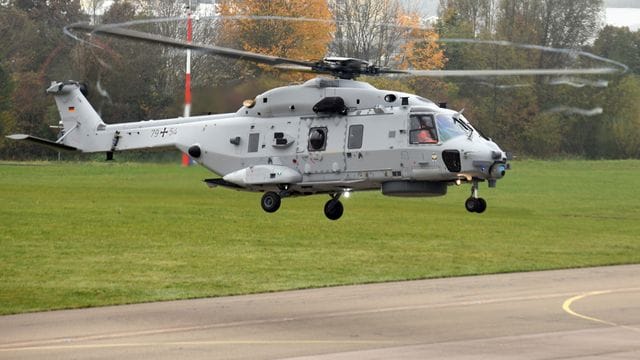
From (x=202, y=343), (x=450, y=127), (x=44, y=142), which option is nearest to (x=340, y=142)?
(x=450, y=127)

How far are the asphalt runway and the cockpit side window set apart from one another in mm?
7915

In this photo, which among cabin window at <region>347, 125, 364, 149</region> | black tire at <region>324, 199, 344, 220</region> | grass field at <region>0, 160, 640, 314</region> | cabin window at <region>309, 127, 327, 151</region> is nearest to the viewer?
cabin window at <region>347, 125, 364, 149</region>

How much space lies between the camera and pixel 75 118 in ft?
183

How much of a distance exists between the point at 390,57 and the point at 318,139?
33.2 m

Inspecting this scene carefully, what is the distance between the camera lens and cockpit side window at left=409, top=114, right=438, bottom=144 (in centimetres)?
4938

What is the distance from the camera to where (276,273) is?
76.6 meters

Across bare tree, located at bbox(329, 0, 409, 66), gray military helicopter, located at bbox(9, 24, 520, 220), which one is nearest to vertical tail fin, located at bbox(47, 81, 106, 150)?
gray military helicopter, located at bbox(9, 24, 520, 220)

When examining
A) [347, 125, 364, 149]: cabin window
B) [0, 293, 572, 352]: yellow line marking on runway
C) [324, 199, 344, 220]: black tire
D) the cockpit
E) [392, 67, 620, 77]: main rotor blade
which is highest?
[392, 67, 620, 77]: main rotor blade

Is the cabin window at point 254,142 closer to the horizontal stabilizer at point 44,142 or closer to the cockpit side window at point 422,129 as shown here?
the cockpit side window at point 422,129

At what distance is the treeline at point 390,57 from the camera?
70.1 meters

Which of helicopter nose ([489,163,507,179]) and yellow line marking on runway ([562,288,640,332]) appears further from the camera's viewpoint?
yellow line marking on runway ([562,288,640,332])

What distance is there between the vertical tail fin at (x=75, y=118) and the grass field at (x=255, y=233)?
454 inches

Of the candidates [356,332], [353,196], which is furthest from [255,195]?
[356,332]

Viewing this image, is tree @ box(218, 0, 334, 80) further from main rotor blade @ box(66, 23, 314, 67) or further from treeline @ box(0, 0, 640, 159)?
main rotor blade @ box(66, 23, 314, 67)
